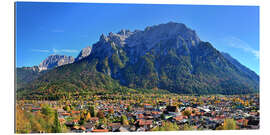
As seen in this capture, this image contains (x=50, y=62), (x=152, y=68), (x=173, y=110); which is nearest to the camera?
(x=173, y=110)

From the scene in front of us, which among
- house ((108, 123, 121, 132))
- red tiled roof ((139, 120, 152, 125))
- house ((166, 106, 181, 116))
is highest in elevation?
house ((166, 106, 181, 116))

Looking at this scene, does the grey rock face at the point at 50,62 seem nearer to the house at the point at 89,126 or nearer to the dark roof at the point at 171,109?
the house at the point at 89,126

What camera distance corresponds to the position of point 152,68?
1939 cm

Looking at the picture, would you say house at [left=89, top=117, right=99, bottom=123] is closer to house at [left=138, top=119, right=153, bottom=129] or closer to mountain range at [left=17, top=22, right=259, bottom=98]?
house at [left=138, top=119, right=153, bottom=129]

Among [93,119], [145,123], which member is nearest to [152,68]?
[93,119]

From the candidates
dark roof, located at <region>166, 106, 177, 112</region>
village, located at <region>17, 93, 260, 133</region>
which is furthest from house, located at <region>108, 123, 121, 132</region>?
dark roof, located at <region>166, 106, 177, 112</region>

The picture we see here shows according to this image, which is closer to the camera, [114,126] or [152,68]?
[114,126]

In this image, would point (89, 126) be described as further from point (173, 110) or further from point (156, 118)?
point (173, 110)

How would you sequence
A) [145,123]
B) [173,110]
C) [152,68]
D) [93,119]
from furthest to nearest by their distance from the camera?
1. [152,68]
2. [173,110]
3. [93,119]
4. [145,123]

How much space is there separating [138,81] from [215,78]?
6408mm

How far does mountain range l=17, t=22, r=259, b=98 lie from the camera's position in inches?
522
